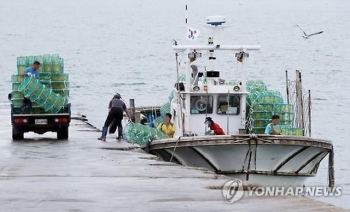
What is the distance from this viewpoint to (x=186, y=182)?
890 inches

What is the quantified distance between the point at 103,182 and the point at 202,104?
9404mm

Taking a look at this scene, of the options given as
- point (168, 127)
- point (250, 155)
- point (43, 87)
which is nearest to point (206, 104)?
point (168, 127)

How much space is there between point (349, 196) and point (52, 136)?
8.58 meters

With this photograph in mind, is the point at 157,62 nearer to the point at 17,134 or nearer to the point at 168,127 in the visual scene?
the point at 168,127

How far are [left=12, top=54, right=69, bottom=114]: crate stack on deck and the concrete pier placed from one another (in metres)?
1.00

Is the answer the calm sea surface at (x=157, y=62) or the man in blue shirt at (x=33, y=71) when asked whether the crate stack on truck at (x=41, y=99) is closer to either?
the man in blue shirt at (x=33, y=71)

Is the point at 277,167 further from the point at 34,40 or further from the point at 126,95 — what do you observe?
the point at 34,40

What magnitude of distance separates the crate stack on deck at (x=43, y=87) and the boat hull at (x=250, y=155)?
10.6 feet

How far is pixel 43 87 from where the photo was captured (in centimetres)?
3086

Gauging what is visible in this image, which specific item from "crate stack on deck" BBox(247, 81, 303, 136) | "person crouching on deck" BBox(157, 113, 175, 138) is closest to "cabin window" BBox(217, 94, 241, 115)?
"crate stack on deck" BBox(247, 81, 303, 136)

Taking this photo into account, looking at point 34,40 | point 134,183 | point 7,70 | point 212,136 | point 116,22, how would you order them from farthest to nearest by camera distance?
point 116,22
point 34,40
point 7,70
point 212,136
point 134,183

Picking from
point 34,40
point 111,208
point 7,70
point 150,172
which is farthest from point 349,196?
point 34,40

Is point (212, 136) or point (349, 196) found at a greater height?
point (212, 136)

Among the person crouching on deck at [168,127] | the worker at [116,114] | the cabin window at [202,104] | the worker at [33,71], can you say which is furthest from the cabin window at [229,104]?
the worker at [33,71]
